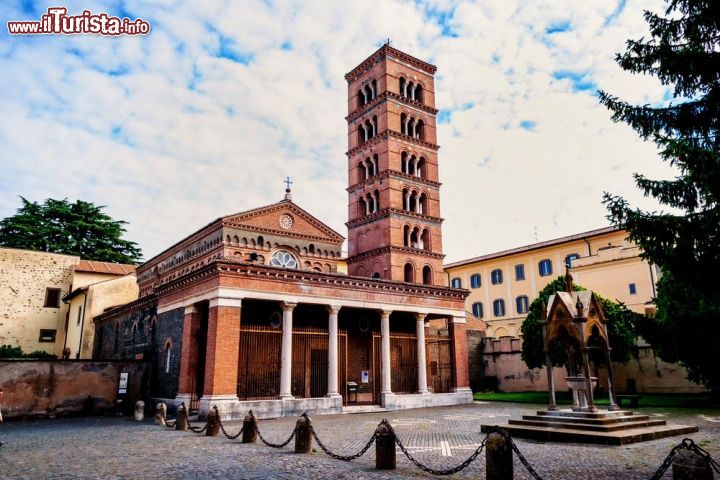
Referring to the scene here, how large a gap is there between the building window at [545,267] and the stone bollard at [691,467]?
38149 millimetres

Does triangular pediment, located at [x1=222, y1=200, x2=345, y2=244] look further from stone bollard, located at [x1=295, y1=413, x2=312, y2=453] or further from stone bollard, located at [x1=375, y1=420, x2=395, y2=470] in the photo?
stone bollard, located at [x1=375, y1=420, x2=395, y2=470]

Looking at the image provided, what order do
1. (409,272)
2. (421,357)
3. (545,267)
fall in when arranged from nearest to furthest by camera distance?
1. (421,357)
2. (409,272)
3. (545,267)

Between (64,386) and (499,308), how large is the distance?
34.9 m

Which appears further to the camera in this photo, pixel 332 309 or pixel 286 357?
pixel 332 309

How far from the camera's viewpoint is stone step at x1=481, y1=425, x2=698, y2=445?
10.4 meters

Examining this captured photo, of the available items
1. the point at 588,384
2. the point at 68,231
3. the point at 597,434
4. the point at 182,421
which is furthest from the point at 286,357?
the point at 68,231

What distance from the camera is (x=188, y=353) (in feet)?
62.3

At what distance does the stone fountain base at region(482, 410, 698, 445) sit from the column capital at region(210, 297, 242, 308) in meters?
9.70

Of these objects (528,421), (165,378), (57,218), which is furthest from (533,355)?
(57,218)

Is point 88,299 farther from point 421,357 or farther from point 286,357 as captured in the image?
point 421,357

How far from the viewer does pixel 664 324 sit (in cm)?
1880

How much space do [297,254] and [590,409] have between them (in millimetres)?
20996

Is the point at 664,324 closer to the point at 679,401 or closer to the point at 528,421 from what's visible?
the point at 679,401

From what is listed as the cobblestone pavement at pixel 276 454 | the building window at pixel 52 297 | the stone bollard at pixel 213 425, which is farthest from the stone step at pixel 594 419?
the building window at pixel 52 297
